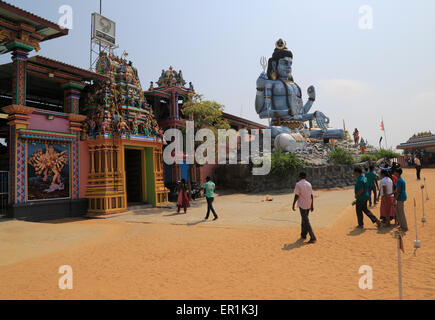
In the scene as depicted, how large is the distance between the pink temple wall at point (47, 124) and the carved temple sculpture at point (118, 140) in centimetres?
87

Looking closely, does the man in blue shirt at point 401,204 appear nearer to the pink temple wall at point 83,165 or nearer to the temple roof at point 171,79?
the pink temple wall at point 83,165

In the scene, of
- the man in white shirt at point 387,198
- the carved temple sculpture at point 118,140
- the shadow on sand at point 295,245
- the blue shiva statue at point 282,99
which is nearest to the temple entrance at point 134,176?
the carved temple sculpture at point 118,140

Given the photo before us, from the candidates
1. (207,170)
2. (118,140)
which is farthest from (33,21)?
(207,170)

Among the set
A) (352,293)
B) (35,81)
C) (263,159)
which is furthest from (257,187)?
(352,293)

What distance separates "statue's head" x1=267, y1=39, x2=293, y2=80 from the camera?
84.7 feet

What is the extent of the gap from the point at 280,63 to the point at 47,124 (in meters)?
20.6

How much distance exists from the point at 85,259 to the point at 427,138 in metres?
37.8

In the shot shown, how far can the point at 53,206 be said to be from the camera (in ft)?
38.1

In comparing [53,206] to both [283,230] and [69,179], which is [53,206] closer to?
[69,179]

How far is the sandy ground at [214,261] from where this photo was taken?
4055 mm

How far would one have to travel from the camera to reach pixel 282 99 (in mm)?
25703

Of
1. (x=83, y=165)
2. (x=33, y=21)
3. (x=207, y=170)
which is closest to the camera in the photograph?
(x=33, y=21)

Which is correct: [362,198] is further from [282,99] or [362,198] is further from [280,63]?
[280,63]

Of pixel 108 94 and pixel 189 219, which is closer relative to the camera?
pixel 189 219
